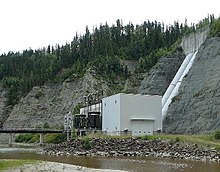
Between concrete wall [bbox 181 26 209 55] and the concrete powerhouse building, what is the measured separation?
2655 centimetres

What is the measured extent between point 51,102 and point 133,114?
202 ft


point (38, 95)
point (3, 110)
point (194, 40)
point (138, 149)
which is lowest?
point (138, 149)

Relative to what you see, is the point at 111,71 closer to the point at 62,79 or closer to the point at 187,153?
the point at 62,79

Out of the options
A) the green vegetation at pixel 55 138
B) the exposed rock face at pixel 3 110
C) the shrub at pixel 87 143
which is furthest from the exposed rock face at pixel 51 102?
the shrub at pixel 87 143

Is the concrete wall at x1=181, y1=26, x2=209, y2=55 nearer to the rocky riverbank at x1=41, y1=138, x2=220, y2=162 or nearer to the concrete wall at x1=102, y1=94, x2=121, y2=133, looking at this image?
the concrete wall at x1=102, y1=94, x2=121, y2=133

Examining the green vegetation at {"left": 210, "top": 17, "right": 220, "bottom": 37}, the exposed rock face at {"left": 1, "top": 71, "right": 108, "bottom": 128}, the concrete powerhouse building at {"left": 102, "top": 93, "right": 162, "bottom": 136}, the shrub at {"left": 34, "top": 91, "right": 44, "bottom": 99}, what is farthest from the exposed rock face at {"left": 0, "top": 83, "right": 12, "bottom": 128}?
the green vegetation at {"left": 210, "top": 17, "right": 220, "bottom": 37}

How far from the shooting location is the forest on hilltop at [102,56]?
13388cm

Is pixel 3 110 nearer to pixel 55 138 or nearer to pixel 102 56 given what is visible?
pixel 102 56

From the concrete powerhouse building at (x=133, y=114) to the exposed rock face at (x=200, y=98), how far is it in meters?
3.45

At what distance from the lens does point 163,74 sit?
4269 inches

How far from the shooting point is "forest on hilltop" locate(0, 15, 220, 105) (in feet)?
439

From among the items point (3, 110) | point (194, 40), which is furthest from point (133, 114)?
point (3, 110)

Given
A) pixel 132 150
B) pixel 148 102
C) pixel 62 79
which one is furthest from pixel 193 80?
pixel 62 79

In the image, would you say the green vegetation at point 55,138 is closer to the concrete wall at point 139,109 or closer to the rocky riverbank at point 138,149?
the concrete wall at point 139,109
